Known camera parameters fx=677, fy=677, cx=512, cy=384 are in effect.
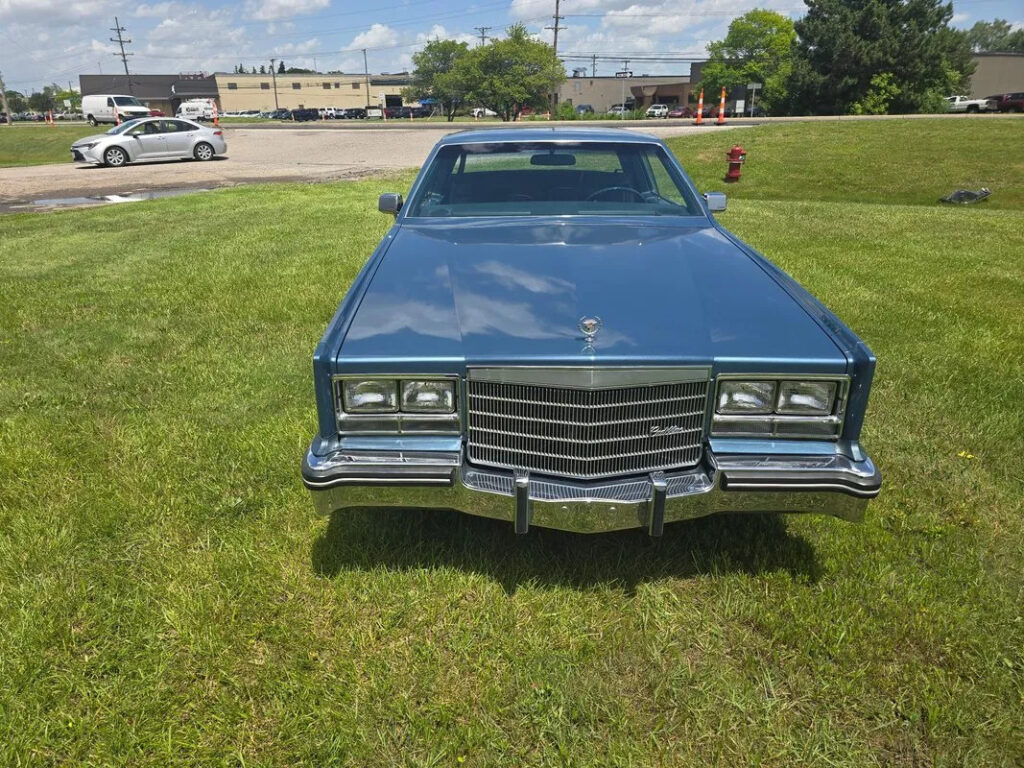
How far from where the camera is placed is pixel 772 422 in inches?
90.2

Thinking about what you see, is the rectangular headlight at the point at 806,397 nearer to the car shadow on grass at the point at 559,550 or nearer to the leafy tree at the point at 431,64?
the car shadow on grass at the point at 559,550

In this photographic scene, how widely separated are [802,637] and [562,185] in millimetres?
2692

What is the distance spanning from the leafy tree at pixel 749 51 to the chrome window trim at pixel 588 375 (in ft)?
227

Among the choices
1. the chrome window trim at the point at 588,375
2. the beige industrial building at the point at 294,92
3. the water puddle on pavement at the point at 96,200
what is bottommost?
the water puddle on pavement at the point at 96,200

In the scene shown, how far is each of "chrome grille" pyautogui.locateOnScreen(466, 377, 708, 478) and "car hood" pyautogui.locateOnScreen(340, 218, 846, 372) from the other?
0.41 feet

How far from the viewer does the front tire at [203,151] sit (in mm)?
20266

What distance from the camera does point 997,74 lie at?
60188 mm

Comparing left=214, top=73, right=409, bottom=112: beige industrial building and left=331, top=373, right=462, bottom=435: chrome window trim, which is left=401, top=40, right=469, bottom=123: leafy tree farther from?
left=331, top=373, right=462, bottom=435: chrome window trim

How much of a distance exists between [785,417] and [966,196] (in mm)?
13084

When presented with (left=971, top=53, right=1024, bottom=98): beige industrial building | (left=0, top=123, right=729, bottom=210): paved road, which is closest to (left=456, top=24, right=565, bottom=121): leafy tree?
(left=971, top=53, right=1024, bottom=98): beige industrial building

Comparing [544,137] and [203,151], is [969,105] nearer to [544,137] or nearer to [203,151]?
[203,151]

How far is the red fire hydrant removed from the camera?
45.1ft

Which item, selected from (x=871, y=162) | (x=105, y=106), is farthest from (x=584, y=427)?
(x=105, y=106)

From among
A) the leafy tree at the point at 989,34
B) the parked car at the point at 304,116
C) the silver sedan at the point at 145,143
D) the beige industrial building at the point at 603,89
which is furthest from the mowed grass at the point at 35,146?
the leafy tree at the point at 989,34
